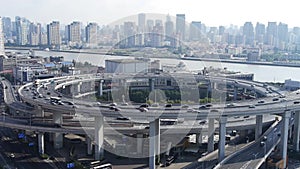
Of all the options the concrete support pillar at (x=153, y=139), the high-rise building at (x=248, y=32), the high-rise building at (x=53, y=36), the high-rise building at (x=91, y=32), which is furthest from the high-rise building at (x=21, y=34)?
the concrete support pillar at (x=153, y=139)

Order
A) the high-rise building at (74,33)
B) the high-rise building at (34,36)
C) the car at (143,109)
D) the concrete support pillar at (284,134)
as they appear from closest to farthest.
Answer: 1. the car at (143,109)
2. the concrete support pillar at (284,134)
3. the high-rise building at (74,33)
4. the high-rise building at (34,36)

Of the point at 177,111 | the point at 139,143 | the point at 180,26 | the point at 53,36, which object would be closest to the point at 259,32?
the point at 180,26

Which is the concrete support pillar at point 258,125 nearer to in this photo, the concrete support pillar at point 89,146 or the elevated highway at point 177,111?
the elevated highway at point 177,111

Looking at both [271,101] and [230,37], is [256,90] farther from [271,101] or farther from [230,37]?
[230,37]

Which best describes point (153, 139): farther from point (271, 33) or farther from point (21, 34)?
point (21, 34)

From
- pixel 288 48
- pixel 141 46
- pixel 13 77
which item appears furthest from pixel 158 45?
pixel 288 48

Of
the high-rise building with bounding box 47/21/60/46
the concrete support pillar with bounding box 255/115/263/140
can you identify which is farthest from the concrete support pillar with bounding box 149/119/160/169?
the high-rise building with bounding box 47/21/60/46

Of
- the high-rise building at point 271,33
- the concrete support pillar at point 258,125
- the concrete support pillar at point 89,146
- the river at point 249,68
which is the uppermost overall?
the high-rise building at point 271,33
